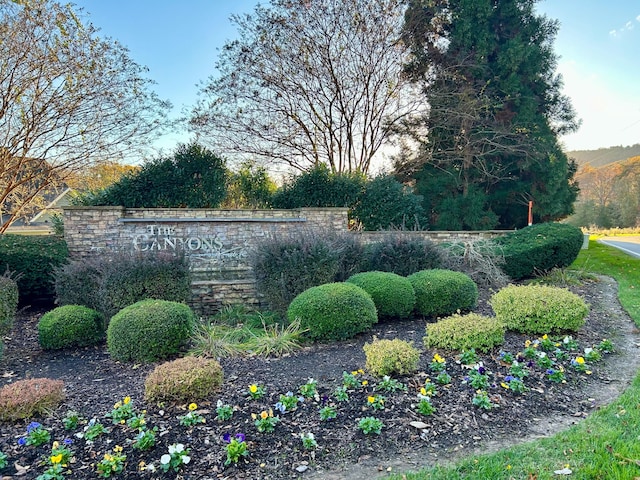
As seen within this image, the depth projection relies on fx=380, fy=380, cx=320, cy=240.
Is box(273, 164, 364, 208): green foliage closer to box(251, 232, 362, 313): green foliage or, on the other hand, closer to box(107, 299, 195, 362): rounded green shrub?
box(251, 232, 362, 313): green foliage

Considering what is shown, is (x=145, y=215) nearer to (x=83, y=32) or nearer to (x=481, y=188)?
(x=83, y=32)

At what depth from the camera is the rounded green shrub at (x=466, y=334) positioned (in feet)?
11.4

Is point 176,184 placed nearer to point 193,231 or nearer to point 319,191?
point 193,231

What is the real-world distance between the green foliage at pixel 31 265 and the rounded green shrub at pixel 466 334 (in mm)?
5591

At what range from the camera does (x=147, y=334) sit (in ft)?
12.0

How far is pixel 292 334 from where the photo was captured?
407 cm

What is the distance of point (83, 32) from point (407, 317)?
32.0 feet

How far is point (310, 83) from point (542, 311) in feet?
29.7

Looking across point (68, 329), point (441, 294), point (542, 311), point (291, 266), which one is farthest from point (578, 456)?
point (68, 329)

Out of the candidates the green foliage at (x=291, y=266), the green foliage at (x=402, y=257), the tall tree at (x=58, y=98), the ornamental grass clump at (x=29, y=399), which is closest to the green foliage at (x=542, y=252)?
the green foliage at (x=402, y=257)

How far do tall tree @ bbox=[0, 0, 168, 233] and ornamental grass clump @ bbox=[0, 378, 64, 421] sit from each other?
8222 millimetres

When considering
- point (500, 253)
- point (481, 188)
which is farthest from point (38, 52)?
point (481, 188)

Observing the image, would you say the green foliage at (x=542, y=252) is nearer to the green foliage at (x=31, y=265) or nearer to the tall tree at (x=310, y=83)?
the tall tree at (x=310, y=83)

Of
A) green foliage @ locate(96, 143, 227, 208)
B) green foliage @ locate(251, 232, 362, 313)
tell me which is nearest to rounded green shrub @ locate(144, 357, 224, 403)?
green foliage @ locate(251, 232, 362, 313)
